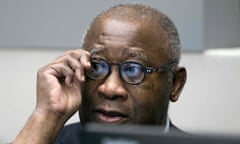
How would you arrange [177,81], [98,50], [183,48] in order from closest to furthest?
1. [98,50]
2. [177,81]
3. [183,48]

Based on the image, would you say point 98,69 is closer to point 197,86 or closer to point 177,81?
point 177,81

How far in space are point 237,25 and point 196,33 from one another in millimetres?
191

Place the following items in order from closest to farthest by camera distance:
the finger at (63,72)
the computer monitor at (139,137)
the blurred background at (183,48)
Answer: the computer monitor at (139,137)
the finger at (63,72)
the blurred background at (183,48)

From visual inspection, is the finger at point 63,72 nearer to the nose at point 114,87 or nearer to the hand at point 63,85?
the hand at point 63,85

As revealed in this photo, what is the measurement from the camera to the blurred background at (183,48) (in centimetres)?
186

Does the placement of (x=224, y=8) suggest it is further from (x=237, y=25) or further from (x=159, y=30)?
(x=159, y=30)

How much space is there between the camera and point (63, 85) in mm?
1134

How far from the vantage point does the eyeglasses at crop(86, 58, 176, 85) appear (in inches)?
39.6

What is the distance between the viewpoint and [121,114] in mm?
1022

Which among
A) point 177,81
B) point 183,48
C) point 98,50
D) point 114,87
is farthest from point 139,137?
point 183,48

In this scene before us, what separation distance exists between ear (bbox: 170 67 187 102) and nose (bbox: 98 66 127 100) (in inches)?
10.0

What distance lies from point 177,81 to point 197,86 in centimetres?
71

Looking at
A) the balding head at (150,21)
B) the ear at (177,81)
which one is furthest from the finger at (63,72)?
the ear at (177,81)

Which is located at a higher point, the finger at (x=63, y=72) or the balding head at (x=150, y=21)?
the balding head at (x=150, y=21)
